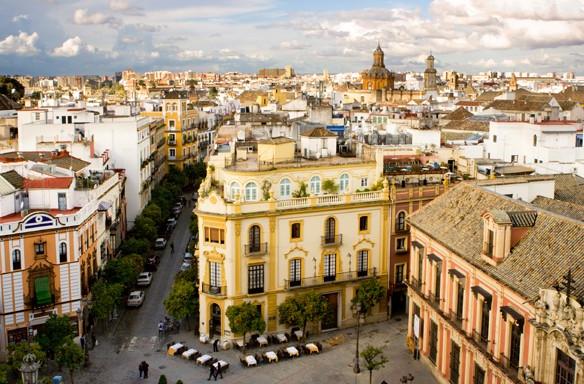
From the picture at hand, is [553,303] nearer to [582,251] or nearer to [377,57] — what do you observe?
[582,251]

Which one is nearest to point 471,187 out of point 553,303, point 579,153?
point 553,303

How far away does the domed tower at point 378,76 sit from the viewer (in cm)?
18338

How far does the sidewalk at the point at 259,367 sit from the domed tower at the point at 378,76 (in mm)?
142955

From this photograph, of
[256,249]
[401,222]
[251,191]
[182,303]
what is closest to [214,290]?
[182,303]

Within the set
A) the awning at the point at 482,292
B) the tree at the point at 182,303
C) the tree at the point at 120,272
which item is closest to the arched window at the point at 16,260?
the tree at the point at 120,272

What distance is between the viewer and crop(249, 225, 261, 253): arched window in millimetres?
42656

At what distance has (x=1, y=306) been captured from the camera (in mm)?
39281

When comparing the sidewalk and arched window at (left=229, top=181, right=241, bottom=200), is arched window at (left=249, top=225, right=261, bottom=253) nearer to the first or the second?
arched window at (left=229, top=181, right=241, bottom=200)

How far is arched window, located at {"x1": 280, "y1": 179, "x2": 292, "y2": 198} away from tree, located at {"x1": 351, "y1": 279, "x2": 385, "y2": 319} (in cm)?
767

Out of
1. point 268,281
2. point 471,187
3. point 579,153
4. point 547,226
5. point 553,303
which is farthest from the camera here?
point 579,153

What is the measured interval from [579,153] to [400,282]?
2156 centimetres

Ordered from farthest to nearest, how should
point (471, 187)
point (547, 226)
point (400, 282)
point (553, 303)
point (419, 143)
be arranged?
point (419, 143)
point (400, 282)
point (471, 187)
point (547, 226)
point (553, 303)

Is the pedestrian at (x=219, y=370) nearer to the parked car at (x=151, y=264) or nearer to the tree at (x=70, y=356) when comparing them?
the tree at (x=70, y=356)

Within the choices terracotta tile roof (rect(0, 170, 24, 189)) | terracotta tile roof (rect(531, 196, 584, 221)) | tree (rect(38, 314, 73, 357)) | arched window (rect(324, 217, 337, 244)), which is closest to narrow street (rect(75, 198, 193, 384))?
tree (rect(38, 314, 73, 357))
